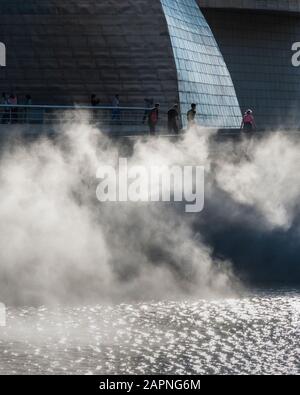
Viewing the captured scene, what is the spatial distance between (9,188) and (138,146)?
3448mm

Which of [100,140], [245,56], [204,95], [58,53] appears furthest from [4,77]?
[245,56]

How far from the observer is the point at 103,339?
25.4 m

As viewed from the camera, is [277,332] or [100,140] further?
[100,140]

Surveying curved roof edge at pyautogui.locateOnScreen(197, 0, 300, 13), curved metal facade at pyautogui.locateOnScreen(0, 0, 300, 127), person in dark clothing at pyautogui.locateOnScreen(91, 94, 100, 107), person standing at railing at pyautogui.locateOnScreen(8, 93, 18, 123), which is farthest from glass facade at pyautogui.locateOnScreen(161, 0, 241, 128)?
curved roof edge at pyautogui.locateOnScreen(197, 0, 300, 13)

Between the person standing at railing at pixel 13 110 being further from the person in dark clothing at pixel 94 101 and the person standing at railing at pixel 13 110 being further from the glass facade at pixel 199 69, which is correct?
the glass facade at pixel 199 69

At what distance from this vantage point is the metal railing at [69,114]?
37.5 metres

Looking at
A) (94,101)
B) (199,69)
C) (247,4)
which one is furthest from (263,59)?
(94,101)

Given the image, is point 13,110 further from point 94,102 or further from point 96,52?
point 96,52

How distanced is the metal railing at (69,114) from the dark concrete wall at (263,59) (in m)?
18.5

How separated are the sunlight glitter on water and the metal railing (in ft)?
29.8

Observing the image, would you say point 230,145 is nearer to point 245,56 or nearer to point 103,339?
point 103,339

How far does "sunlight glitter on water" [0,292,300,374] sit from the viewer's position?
23.3 metres

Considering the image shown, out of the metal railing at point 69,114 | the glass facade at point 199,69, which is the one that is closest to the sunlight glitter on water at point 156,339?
the metal railing at point 69,114
